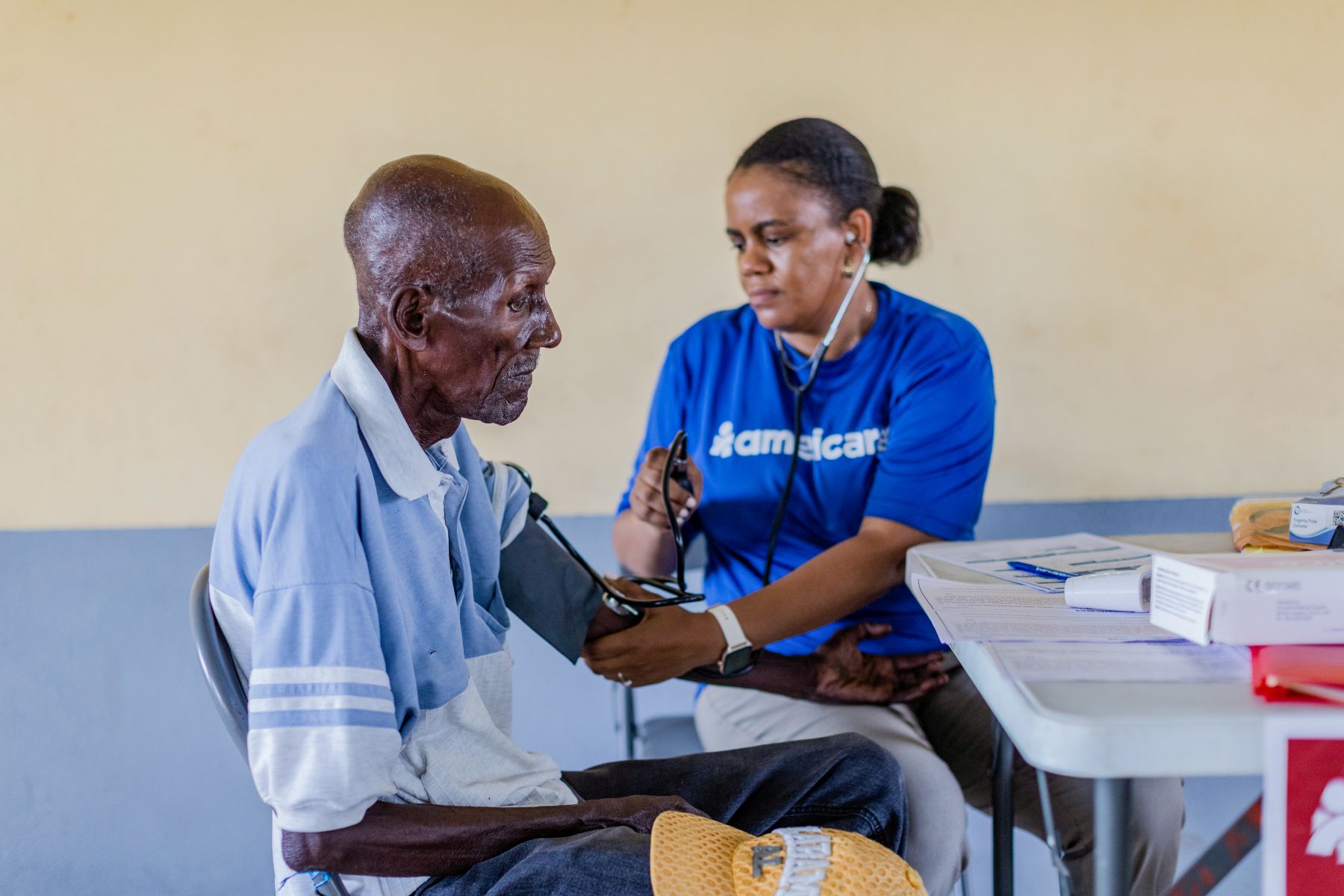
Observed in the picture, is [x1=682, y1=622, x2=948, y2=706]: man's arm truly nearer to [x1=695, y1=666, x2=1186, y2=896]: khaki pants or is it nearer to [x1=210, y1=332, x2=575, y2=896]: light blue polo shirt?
[x1=695, y1=666, x2=1186, y2=896]: khaki pants

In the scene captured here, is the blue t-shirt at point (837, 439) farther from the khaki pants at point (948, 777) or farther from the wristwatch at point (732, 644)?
the wristwatch at point (732, 644)

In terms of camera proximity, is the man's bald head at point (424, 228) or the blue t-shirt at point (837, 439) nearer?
the man's bald head at point (424, 228)

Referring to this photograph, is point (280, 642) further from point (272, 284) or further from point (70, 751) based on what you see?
point (70, 751)

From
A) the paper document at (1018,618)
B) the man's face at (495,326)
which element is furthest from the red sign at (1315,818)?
the man's face at (495,326)

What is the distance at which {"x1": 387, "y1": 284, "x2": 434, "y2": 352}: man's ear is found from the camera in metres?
1.06

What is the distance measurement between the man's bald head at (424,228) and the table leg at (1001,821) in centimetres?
93

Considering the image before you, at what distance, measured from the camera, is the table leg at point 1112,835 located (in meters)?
0.82

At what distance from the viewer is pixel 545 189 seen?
206cm

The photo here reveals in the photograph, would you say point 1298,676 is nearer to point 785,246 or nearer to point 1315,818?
point 1315,818

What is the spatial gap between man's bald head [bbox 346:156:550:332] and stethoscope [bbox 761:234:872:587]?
749 millimetres

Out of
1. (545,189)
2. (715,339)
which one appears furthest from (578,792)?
(545,189)

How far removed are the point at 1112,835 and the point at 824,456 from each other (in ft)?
3.09

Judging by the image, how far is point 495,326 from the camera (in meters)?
1.10

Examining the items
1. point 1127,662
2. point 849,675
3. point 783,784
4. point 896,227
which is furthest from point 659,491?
point 1127,662
